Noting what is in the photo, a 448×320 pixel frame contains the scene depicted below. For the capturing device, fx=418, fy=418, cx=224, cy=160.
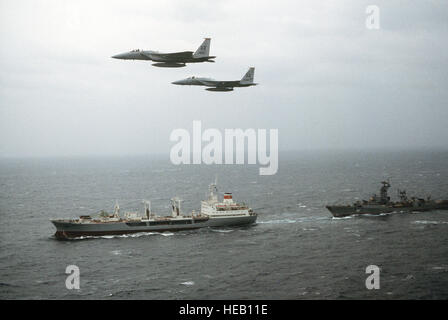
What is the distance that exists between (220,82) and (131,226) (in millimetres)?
30906

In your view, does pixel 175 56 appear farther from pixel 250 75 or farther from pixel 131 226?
pixel 131 226

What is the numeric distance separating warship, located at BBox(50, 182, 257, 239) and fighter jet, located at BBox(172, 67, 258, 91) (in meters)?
22.9

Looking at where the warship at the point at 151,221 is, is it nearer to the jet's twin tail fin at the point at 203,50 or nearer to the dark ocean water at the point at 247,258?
the dark ocean water at the point at 247,258

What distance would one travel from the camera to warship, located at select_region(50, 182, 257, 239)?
231 feet

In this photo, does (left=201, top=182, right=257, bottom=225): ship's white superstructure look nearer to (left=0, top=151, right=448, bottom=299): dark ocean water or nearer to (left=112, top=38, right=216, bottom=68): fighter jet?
(left=0, top=151, right=448, bottom=299): dark ocean water

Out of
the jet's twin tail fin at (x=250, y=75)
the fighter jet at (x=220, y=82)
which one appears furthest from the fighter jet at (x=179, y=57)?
the jet's twin tail fin at (x=250, y=75)

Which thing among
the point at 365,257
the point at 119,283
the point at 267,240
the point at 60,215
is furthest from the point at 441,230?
the point at 60,215

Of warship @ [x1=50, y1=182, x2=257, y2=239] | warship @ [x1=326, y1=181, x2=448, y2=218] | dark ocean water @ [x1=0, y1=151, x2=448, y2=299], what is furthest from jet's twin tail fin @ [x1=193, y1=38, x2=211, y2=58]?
warship @ [x1=326, y1=181, x2=448, y2=218]

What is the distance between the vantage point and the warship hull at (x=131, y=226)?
7006 cm

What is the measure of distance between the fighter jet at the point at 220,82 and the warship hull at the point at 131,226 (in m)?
27.3

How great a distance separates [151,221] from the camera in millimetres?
74250

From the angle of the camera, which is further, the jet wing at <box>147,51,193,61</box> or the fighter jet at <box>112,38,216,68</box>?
the fighter jet at <box>112,38,216,68</box>

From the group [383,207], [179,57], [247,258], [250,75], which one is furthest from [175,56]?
[383,207]
